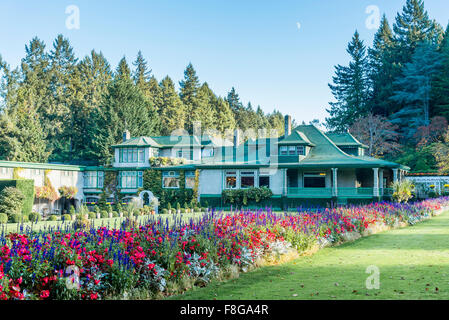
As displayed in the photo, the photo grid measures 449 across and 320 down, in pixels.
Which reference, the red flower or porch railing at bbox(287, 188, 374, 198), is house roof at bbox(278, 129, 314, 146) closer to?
porch railing at bbox(287, 188, 374, 198)

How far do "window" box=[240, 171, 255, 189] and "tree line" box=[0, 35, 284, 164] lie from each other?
24532mm

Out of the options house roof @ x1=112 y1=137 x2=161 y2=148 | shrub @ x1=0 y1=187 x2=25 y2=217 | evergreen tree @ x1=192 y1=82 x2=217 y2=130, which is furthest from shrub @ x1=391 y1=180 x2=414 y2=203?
evergreen tree @ x1=192 y1=82 x2=217 y2=130

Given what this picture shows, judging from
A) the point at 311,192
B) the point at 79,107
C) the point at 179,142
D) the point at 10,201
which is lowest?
the point at 10,201

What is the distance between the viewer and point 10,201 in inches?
931

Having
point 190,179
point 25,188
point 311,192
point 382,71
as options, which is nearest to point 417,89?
point 382,71

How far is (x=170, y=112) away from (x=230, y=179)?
104ft

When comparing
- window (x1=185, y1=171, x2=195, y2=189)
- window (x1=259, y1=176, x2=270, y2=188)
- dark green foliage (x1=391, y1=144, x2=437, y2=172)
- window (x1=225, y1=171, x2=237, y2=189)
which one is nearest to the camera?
window (x1=259, y1=176, x2=270, y2=188)

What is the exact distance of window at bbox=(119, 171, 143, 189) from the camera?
36.3m

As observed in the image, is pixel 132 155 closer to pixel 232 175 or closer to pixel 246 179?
pixel 232 175

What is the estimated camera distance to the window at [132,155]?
37.7 meters

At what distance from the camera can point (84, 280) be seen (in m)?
6.03

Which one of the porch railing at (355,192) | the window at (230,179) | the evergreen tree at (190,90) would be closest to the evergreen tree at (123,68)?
the evergreen tree at (190,90)

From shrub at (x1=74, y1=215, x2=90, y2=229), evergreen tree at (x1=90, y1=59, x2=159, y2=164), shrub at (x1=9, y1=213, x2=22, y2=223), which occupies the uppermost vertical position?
evergreen tree at (x1=90, y1=59, x2=159, y2=164)

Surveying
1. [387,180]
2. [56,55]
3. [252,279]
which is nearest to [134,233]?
[252,279]
